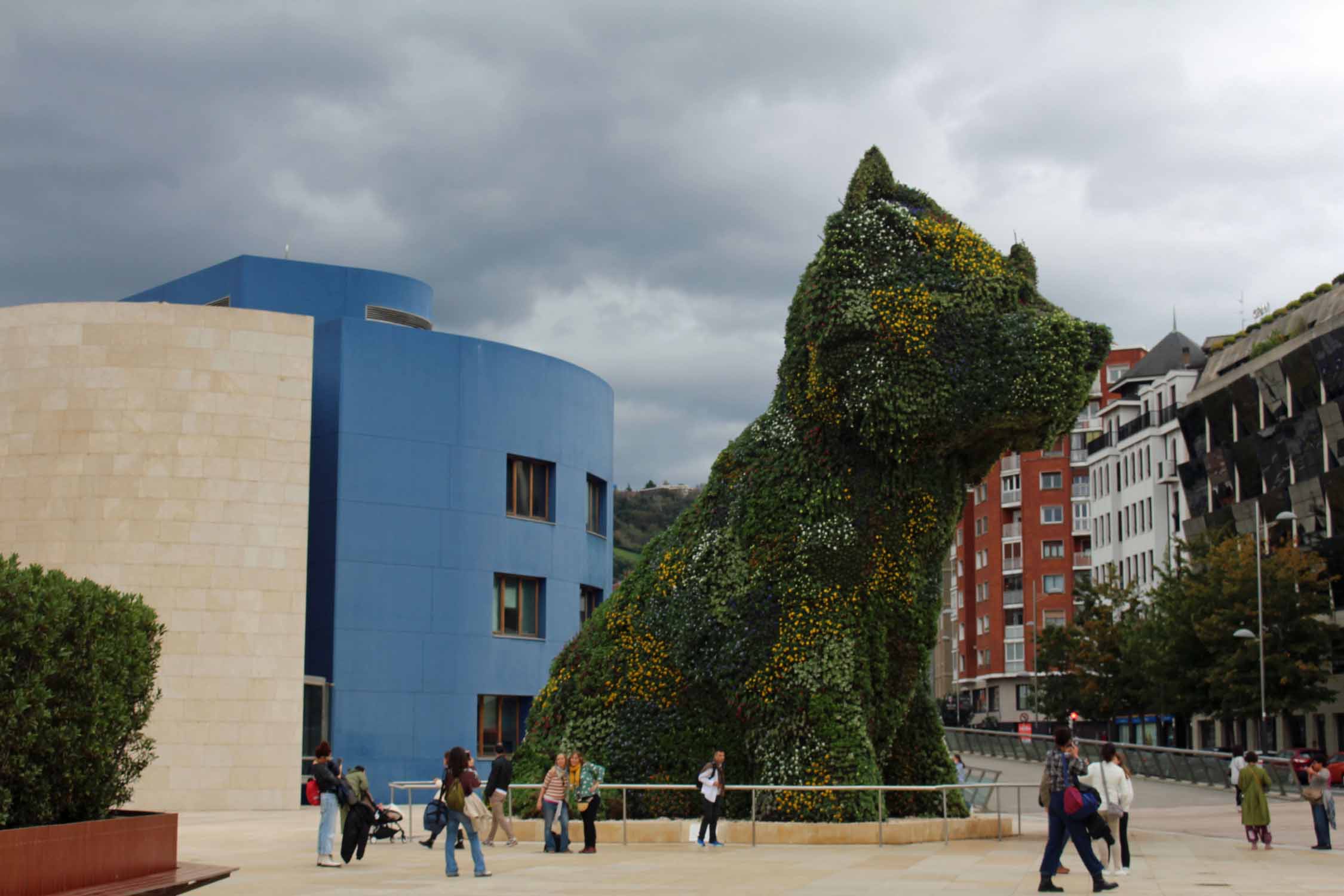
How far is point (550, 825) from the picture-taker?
1658cm

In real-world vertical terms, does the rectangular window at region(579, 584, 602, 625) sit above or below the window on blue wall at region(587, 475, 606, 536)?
below

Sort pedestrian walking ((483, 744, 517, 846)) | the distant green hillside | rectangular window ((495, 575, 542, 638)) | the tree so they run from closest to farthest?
pedestrian walking ((483, 744, 517, 846))
rectangular window ((495, 575, 542, 638))
the tree
the distant green hillside

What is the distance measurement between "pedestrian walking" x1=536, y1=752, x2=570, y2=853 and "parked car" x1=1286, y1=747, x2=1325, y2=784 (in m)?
26.9

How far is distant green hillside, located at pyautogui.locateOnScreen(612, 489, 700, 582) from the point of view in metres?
132

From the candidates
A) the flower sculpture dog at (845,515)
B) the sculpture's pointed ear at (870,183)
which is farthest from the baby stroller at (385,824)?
the sculpture's pointed ear at (870,183)

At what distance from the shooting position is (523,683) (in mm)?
38031

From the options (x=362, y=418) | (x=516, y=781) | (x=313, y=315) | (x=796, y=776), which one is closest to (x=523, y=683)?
(x=362, y=418)

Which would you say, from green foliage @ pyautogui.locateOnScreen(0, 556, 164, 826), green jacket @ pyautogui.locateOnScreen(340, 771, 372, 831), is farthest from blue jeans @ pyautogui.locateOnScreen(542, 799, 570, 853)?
green foliage @ pyautogui.locateOnScreen(0, 556, 164, 826)

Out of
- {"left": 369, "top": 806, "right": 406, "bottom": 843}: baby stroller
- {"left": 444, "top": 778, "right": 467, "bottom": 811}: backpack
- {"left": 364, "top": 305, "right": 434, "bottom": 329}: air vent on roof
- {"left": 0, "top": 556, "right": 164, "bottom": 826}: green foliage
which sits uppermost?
{"left": 364, "top": 305, "right": 434, "bottom": 329}: air vent on roof

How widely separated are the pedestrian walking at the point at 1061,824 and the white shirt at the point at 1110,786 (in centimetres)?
180

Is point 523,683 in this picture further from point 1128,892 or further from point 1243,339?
point 1243,339

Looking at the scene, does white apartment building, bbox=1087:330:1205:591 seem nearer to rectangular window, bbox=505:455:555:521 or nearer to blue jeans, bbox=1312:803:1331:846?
rectangular window, bbox=505:455:555:521

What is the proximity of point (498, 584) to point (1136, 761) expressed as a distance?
22.6 metres

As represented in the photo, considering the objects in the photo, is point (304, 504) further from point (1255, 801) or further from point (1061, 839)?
point (1061, 839)
